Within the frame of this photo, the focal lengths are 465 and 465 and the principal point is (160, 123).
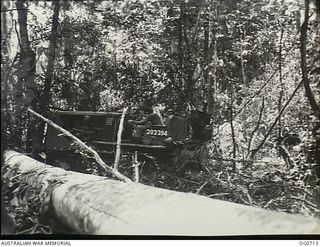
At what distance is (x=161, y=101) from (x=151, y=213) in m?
0.37

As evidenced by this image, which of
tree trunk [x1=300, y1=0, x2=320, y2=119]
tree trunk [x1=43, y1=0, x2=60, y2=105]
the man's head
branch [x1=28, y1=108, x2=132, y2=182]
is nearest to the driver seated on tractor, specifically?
the man's head

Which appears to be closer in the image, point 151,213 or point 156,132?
point 151,213

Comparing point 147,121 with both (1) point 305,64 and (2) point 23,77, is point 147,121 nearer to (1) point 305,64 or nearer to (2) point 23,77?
(2) point 23,77

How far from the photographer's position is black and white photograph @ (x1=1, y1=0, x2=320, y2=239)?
4.97 ft

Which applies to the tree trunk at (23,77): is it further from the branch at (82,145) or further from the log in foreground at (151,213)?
the log in foreground at (151,213)

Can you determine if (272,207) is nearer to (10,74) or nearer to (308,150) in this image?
(308,150)

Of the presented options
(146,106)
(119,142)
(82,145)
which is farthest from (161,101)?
(82,145)

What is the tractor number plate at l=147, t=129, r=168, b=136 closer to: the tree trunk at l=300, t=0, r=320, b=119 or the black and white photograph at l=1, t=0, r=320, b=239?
the black and white photograph at l=1, t=0, r=320, b=239

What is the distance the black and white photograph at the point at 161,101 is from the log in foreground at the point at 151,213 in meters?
0.02

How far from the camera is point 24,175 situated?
1.51m

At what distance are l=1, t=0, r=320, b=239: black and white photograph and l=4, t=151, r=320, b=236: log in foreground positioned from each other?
2 centimetres

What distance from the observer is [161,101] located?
155 centimetres

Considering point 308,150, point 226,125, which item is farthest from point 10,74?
point 308,150

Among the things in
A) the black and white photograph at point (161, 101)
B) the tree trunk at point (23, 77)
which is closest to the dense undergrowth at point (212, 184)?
the black and white photograph at point (161, 101)
